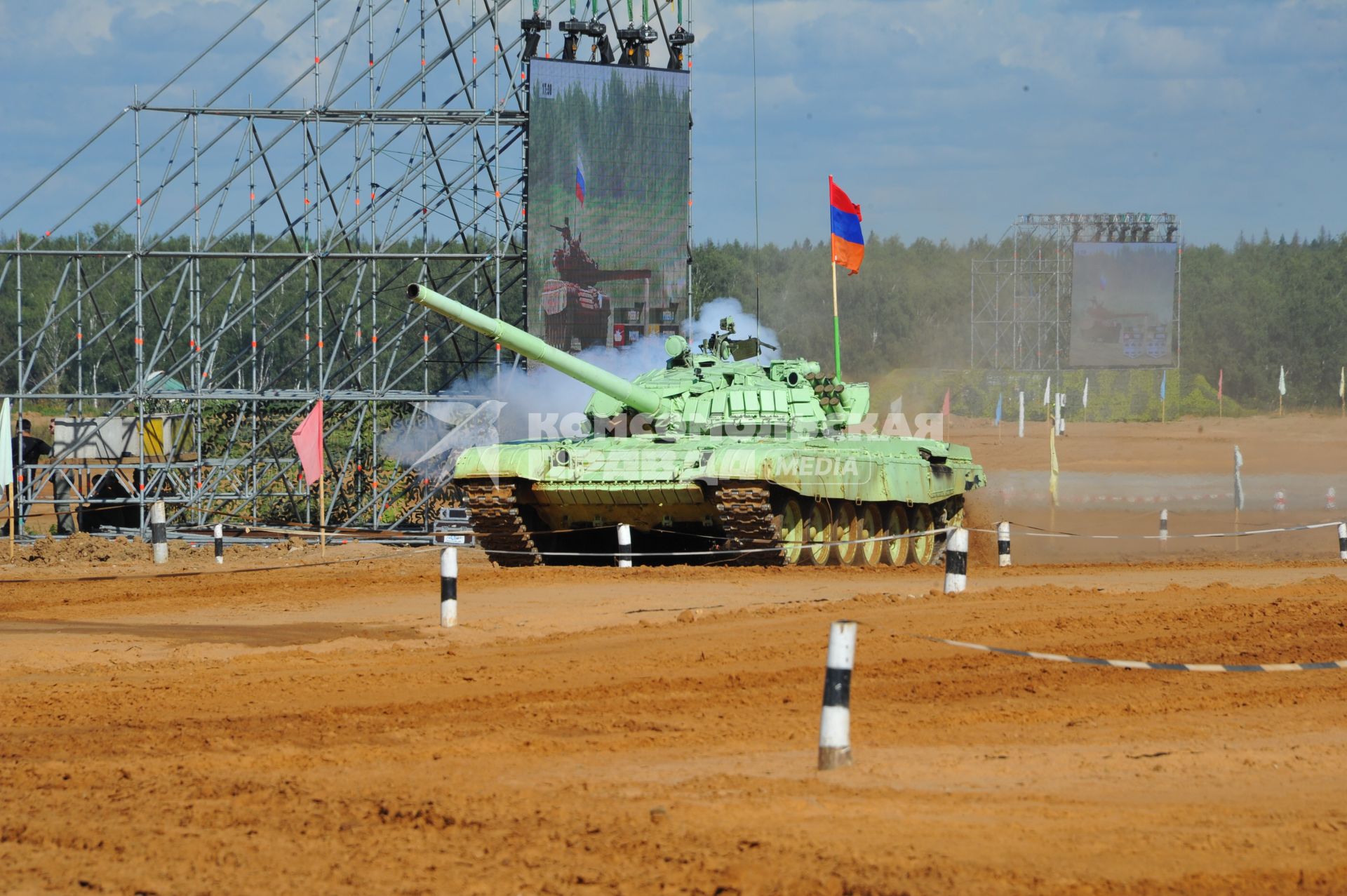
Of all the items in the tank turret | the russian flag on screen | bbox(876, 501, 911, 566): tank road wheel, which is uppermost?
the russian flag on screen

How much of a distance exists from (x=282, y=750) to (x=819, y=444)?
1191cm

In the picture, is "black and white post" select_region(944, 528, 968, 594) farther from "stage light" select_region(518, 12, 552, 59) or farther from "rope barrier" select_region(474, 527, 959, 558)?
"stage light" select_region(518, 12, 552, 59)

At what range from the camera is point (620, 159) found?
31938 millimetres

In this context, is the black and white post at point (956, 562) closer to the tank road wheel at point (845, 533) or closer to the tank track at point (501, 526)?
the tank road wheel at point (845, 533)

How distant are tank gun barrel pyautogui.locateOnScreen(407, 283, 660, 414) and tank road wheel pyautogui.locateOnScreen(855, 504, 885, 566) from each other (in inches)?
119

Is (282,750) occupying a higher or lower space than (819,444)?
lower

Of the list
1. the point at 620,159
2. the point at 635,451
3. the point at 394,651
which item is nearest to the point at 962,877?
the point at 394,651

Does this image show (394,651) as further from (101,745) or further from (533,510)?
(533,510)

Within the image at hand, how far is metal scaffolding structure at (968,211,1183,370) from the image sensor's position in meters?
58.1

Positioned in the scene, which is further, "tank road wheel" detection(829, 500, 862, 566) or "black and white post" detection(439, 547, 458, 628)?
"tank road wheel" detection(829, 500, 862, 566)

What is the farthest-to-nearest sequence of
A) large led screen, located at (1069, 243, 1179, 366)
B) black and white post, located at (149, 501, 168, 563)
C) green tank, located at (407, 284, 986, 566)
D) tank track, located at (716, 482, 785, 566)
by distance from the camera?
large led screen, located at (1069, 243, 1179, 366), black and white post, located at (149, 501, 168, 563), green tank, located at (407, 284, 986, 566), tank track, located at (716, 482, 785, 566)

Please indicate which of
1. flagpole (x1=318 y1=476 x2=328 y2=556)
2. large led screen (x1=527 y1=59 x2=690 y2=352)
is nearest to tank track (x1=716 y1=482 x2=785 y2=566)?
flagpole (x1=318 y1=476 x2=328 y2=556)

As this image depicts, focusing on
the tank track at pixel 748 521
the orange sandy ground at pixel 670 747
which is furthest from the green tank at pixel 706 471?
the orange sandy ground at pixel 670 747

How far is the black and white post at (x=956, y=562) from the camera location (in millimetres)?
14312
